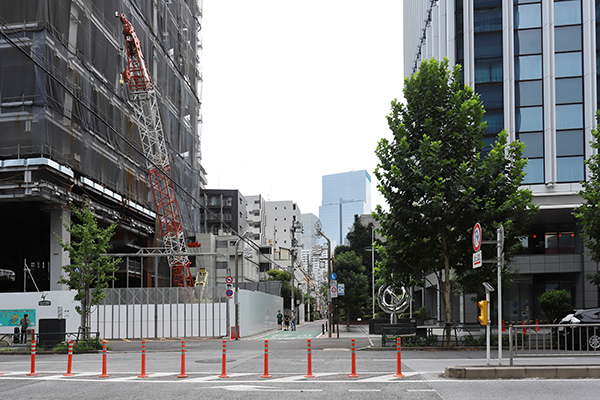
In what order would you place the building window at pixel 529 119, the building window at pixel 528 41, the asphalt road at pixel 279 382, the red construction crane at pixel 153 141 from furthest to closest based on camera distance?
the red construction crane at pixel 153 141, the building window at pixel 528 41, the building window at pixel 529 119, the asphalt road at pixel 279 382

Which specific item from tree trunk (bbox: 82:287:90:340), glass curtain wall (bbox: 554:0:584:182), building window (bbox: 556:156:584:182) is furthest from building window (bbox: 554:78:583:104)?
tree trunk (bbox: 82:287:90:340)

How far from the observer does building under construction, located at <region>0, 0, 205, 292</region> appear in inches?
1489

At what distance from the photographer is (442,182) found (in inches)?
984

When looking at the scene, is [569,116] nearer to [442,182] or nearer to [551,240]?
[551,240]

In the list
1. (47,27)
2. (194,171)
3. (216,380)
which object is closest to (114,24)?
(47,27)

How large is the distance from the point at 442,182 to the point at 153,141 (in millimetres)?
37182

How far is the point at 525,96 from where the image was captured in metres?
40.2

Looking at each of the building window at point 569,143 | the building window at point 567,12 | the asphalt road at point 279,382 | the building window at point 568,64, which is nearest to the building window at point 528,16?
the building window at point 567,12

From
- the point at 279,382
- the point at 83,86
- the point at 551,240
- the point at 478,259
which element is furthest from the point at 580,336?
the point at 83,86

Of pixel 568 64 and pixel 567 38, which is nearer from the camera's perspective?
pixel 568 64

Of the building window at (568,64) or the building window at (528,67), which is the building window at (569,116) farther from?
the building window at (528,67)

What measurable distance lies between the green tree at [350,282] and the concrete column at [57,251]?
77.3 feet

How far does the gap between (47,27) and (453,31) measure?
2714 centimetres

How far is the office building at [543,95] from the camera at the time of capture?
38781 millimetres
